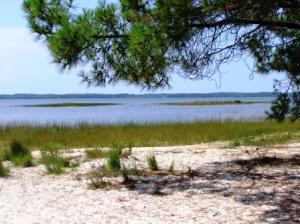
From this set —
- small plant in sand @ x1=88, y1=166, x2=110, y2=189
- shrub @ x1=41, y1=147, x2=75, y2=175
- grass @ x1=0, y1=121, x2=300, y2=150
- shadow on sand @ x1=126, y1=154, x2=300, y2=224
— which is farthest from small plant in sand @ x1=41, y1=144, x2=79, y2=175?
grass @ x1=0, y1=121, x2=300, y2=150

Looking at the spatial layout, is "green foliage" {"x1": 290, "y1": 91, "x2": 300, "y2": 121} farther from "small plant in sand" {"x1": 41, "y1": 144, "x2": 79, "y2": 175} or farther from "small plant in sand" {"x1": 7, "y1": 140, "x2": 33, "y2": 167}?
"small plant in sand" {"x1": 7, "y1": 140, "x2": 33, "y2": 167}

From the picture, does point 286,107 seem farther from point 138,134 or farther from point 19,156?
point 138,134

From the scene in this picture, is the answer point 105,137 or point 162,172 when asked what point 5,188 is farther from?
point 105,137

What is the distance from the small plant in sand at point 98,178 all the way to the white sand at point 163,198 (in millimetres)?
115

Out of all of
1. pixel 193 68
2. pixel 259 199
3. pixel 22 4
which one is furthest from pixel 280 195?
pixel 22 4

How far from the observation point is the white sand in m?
6.01

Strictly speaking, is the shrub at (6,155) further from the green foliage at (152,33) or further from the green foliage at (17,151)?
the green foliage at (152,33)

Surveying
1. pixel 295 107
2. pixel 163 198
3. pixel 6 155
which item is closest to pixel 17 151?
pixel 6 155

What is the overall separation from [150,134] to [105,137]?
5.60ft

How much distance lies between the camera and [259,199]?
6.71 m

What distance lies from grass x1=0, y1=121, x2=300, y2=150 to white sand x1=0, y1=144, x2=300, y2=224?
7.67 m

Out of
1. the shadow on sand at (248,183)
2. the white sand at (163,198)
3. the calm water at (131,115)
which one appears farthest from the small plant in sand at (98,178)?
the calm water at (131,115)

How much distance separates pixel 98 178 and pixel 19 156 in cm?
289

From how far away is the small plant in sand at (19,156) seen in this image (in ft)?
31.2
